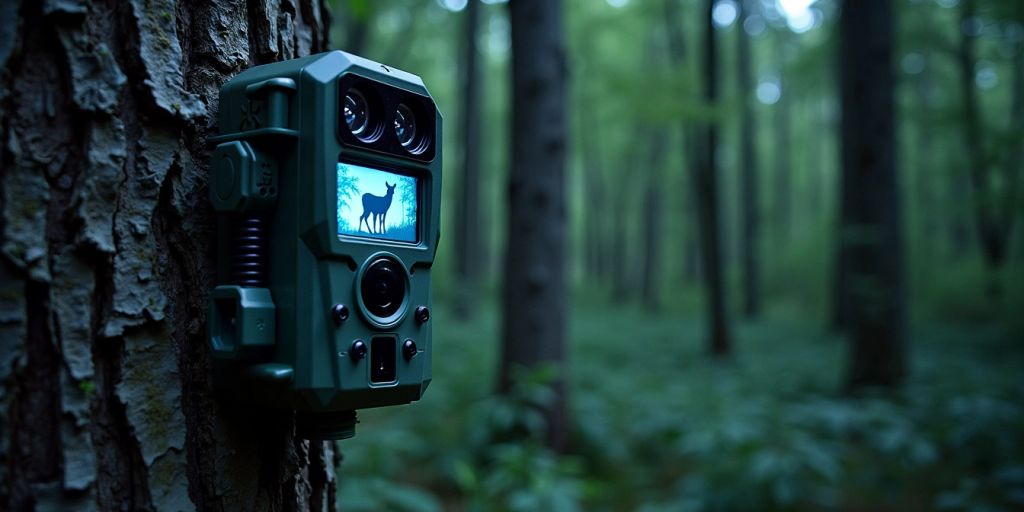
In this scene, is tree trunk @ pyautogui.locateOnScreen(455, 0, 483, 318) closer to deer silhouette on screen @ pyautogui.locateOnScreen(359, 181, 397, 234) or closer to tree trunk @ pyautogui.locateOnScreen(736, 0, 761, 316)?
tree trunk @ pyautogui.locateOnScreen(736, 0, 761, 316)

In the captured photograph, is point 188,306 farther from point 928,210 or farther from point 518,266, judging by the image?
point 928,210

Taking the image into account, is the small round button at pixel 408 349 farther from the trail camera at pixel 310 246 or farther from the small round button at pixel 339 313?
the small round button at pixel 339 313

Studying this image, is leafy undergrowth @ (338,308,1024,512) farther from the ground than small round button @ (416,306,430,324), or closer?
closer

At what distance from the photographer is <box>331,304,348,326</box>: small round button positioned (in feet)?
3.21

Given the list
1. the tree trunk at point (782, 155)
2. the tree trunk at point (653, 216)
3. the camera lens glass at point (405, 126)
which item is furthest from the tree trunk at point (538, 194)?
the tree trunk at point (782, 155)

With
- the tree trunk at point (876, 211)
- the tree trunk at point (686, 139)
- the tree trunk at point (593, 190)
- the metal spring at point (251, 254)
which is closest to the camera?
the metal spring at point (251, 254)

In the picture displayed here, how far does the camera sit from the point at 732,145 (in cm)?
2570

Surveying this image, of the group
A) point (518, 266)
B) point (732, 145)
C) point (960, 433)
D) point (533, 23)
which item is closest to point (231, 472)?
point (518, 266)

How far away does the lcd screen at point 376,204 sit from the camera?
1016 mm

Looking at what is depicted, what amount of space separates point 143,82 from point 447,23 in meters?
16.5

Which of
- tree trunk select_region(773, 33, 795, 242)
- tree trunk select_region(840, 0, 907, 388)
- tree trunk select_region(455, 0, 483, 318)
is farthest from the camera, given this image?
tree trunk select_region(773, 33, 795, 242)

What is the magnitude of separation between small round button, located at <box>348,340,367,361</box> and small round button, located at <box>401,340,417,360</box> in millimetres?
81

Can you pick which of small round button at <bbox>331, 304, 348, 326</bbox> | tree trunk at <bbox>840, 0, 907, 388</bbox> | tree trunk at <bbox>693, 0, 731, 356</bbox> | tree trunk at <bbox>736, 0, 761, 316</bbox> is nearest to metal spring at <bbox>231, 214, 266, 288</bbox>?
small round button at <bbox>331, 304, 348, 326</bbox>

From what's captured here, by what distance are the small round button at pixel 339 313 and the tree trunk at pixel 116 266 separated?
0.75 feet
